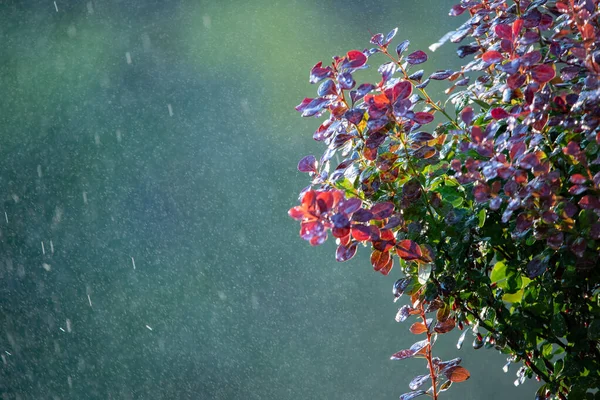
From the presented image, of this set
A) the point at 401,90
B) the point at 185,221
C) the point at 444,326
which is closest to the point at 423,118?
the point at 401,90

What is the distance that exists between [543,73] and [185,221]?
2.00 m

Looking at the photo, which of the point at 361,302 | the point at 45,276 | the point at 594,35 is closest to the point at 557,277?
the point at 594,35

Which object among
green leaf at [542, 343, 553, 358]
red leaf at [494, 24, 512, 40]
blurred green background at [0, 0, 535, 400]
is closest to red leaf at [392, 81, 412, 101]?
red leaf at [494, 24, 512, 40]

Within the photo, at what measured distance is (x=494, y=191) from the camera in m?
0.67

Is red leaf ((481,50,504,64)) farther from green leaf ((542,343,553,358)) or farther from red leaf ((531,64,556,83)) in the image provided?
green leaf ((542,343,553,358))

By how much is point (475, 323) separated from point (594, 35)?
439 mm

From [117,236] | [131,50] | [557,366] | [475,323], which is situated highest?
[131,50]

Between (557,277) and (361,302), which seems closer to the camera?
(557,277)

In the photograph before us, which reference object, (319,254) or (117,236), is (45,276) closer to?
(117,236)

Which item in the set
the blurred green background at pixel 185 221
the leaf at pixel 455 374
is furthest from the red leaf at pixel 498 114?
the blurred green background at pixel 185 221

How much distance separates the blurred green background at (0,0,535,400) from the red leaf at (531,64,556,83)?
1858mm

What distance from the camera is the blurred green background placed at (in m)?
2.50

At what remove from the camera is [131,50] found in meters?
2.56

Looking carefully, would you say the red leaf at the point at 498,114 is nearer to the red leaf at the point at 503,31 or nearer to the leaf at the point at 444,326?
the red leaf at the point at 503,31
